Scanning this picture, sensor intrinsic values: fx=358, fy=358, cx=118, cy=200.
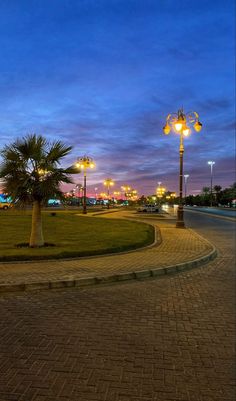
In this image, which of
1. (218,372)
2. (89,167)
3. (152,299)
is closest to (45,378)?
(218,372)

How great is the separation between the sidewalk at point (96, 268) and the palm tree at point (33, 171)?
2828mm

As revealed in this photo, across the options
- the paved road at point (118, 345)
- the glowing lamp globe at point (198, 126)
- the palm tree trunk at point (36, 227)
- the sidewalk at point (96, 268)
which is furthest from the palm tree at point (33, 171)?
the glowing lamp globe at point (198, 126)

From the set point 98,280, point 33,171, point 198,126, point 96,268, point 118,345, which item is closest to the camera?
point 118,345

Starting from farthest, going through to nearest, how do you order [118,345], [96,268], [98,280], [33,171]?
[33,171], [96,268], [98,280], [118,345]

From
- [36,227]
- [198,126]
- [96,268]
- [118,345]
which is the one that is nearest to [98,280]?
[96,268]

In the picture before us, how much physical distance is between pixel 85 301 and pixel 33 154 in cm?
649

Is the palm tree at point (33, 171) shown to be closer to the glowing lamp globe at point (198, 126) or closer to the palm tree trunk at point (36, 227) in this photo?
the palm tree trunk at point (36, 227)

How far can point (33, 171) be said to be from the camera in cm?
1188

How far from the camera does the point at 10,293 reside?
716 cm

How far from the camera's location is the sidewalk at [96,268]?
25.2ft

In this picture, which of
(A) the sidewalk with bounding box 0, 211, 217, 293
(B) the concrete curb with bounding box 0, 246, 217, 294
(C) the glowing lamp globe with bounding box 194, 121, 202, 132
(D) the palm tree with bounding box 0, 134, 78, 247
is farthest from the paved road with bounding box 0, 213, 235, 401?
(C) the glowing lamp globe with bounding box 194, 121, 202, 132

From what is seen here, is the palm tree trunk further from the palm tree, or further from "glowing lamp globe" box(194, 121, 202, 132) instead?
"glowing lamp globe" box(194, 121, 202, 132)

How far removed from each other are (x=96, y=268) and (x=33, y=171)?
4.45 m

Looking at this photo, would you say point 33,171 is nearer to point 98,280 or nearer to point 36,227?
point 36,227
